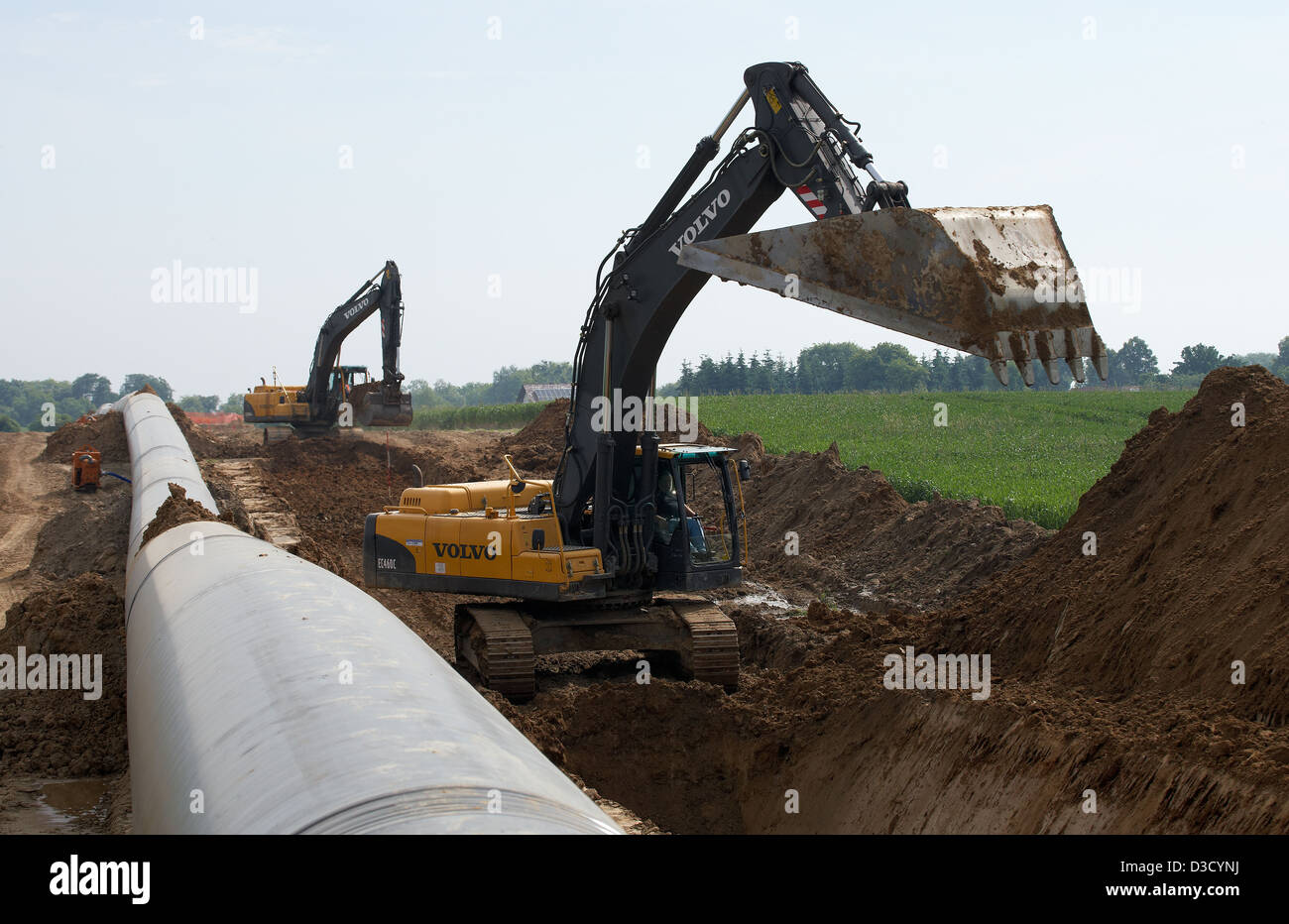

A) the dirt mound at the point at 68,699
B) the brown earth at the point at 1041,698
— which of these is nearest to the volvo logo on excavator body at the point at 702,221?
the brown earth at the point at 1041,698

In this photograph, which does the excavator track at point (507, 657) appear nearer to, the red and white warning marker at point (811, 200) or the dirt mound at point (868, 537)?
the red and white warning marker at point (811, 200)

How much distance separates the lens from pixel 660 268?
10062 millimetres

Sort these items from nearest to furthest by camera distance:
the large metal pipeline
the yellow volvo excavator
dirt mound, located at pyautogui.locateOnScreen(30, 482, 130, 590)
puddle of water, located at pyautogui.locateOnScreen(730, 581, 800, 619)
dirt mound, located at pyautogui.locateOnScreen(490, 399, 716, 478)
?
1. the large metal pipeline
2. the yellow volvo excavator
3. puddle of water, located at pyautogui.locateOnScreen(730, 581, 800, 619)
4. dirt mound, located at pyautogui.locateOnScreen(30, 482, 130, 590)
5. dirt mound, located at pyautogui.locateOnScreen(490, 399, 716, 478)

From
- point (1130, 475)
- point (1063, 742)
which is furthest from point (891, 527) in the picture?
point (1063, 742)

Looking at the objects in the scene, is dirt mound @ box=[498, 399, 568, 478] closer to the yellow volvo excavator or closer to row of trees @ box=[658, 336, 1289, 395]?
the yellow volvo excavator

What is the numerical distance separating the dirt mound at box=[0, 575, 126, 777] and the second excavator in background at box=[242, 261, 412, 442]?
17056mm

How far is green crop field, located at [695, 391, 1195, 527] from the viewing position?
63.0ft

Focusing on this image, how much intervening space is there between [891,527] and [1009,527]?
2.30 meters

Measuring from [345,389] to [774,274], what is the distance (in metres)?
24.8

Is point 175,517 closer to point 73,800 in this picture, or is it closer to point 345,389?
point 73,800

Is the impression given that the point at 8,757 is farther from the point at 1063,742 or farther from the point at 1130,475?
the point at 1130,475

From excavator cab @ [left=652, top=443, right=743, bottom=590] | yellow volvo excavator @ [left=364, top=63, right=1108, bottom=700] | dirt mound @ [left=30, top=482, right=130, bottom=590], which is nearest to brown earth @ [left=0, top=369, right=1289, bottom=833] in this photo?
yellow volvo excavator @ [left=364, top=63, right=1108, bottom=700]

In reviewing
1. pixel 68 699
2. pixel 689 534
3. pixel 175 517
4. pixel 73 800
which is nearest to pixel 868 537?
pixel 689 534

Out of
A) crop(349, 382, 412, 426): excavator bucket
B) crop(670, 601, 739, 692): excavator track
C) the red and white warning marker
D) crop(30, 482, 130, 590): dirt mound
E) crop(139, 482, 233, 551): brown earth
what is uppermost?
the red and white warning marker
